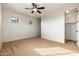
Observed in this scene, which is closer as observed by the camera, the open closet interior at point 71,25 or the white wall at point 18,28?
→ the white wall at point 18,28

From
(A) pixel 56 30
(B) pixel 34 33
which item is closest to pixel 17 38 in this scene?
(B) pixel 34 33

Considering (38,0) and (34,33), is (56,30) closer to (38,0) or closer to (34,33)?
(34,33)

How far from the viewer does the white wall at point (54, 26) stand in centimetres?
514

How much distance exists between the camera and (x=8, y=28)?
4891mm

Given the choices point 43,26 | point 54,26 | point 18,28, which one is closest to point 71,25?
point 54,26

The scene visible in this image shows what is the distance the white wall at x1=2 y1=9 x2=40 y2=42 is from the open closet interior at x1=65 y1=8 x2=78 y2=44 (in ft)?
8.35

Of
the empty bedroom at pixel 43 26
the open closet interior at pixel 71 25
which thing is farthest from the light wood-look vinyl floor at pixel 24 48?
the open closet interior at pixel 71 25

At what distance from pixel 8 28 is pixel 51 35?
2.77 m

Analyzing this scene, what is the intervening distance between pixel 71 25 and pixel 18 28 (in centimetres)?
342

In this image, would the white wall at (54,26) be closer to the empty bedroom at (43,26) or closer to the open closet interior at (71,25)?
the empty bedroom at (43,26)

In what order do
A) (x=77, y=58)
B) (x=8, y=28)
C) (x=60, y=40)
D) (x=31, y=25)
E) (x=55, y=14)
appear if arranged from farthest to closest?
(x=31, y=25) < (x=55, y=14) < (x=60, y=40) < (x=8, y=28) < (x=77, y=58)

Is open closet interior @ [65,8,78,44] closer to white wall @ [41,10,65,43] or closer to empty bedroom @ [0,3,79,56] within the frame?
empty bedroom @ [0,3,79,56]

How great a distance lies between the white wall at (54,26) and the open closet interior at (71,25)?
481 millimetres

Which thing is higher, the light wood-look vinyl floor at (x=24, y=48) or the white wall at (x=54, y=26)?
the white wall at (x=54, y=26)
